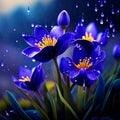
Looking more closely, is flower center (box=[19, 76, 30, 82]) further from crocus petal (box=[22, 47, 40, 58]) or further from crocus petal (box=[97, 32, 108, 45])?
crocus petal (box=[97, 32, 108, 45])

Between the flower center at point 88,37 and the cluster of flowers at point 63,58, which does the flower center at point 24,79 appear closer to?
the cluster of flowers at point 63,58

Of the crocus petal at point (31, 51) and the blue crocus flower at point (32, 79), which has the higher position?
the crocus petal at point (31, 51)

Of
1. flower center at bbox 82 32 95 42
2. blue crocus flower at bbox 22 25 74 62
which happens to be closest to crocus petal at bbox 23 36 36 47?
blue crocus flower at bbox 22 25 74 62

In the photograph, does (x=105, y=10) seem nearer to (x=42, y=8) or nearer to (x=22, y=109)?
(x=42, y=8)

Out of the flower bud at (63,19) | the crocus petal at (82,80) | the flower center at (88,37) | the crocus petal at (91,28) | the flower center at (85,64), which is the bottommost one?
the crocus petal at (82,80)

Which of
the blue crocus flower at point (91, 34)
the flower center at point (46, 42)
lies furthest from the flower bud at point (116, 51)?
the flower center at point (46, 42)

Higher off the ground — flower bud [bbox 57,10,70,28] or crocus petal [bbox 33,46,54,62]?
flower bud [bbox 57,10,70,28]

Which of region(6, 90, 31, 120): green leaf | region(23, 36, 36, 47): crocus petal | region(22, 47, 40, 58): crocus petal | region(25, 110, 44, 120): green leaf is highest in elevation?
region(23, 36, 36, 47): crocus petal
